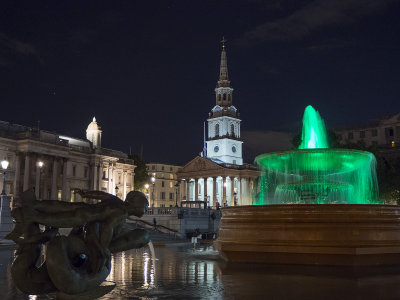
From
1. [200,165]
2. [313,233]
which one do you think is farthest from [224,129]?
[313,233]

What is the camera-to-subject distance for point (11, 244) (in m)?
20.8

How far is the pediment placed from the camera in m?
89.9

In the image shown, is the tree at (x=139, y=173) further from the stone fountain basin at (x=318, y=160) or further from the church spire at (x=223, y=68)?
the stone fountain basin at (x=318, y=160)

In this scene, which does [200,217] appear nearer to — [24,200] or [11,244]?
[11,244]

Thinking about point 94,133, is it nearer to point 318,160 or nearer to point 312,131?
point 312,131

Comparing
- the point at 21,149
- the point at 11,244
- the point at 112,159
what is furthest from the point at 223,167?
the point at 11,244

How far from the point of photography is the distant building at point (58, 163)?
5625cm

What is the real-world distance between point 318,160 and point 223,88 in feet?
319

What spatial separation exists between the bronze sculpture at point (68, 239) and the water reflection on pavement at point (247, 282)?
1047 mm

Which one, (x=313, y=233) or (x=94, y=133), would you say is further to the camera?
(x=94, y=133)

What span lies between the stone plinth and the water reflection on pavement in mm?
502

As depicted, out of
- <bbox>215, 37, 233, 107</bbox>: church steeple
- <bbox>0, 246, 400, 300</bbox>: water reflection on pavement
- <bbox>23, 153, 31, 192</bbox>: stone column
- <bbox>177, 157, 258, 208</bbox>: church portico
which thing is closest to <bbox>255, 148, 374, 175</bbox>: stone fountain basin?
<bbox>0, 246, 400, 300</bbox>: water reflection on pavement

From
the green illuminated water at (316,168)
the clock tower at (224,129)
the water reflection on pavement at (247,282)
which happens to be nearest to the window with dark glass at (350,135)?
the clock tower at (224,129)

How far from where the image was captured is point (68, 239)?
206 inches
